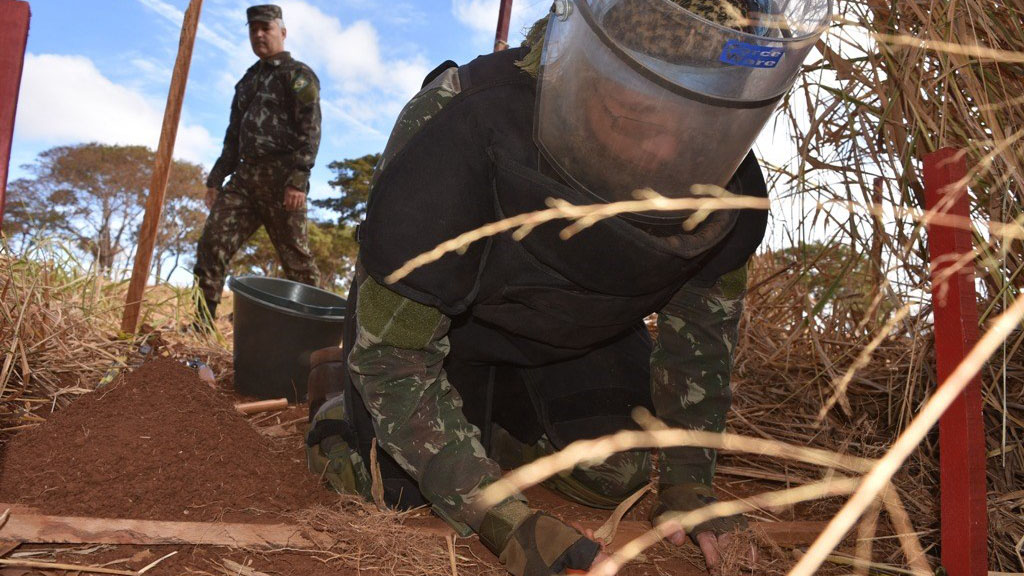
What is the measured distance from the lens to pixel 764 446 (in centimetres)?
243

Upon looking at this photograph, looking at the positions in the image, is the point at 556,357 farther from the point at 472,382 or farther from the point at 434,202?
the point at 434,202

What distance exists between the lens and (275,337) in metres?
3.17

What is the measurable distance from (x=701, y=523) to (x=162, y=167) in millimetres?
2585

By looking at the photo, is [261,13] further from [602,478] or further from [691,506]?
[691,506]

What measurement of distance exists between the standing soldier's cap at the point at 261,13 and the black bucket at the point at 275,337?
95.4 inches

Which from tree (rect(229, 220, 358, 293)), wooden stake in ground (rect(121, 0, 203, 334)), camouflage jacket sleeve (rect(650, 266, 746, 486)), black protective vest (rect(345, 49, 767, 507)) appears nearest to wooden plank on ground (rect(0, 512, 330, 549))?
black protective vest (rect(345, 49, 767, 507))

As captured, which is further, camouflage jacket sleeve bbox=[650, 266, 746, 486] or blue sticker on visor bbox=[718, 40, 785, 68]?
camouflage jacket sleeve bbox=[650, 266, 746, 486]

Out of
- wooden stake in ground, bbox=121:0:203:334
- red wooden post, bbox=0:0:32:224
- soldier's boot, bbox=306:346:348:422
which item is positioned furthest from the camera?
wooden stake in ground, bbox=121:0:203:334

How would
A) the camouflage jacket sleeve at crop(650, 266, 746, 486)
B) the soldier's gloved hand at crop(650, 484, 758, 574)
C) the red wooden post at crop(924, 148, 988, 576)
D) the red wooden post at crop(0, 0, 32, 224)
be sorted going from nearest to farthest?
1. the red wooden post at crop(0, 0, 32, 224)
2. the red wooden post at crop(924, 148, 988, 576)
3. the soldier's gloved hand at crop(650, 484, 758, 574)
4. the camouflage jacket sleeve at crop(650, 266, 746, 486)

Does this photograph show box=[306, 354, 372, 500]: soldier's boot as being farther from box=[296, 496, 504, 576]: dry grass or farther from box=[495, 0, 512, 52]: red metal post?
box=[495, 0, 512, 52]: red metal post

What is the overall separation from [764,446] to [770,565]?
2.82 ft

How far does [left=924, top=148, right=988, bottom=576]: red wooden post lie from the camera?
3.91ft

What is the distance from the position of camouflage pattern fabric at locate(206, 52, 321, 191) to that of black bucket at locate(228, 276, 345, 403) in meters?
1.70

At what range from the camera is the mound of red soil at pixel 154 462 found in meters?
1.76
